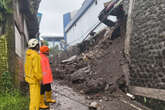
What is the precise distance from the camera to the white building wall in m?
15.8

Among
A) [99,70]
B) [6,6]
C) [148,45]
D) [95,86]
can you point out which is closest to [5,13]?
[6,6]

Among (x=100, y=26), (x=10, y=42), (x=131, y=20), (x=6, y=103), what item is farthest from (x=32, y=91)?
(x=100, y=26)

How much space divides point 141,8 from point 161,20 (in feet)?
4.73

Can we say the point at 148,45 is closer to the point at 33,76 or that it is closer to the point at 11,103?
the point at 33,76

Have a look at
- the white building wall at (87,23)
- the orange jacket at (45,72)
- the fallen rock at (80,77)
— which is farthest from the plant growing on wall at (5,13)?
the white building wall at (87,23)

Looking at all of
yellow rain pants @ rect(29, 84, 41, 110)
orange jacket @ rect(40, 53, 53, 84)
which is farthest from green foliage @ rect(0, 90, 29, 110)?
orange jacket @ rect(40, 53, 53, 84)

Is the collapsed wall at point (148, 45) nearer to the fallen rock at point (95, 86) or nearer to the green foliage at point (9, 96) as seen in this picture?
the fallen rock at point (95, 86)

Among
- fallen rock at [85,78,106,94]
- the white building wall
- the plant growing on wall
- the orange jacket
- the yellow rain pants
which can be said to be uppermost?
the white building wall

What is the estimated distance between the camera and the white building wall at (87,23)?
15808 mm

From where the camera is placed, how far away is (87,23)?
18953 millimetres

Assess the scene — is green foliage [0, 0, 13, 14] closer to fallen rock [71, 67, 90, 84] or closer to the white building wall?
fallen rock [71, 67, 90, 84]

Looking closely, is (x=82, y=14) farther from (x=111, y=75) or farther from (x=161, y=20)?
(x=161, y=20)

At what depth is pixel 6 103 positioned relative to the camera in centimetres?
378

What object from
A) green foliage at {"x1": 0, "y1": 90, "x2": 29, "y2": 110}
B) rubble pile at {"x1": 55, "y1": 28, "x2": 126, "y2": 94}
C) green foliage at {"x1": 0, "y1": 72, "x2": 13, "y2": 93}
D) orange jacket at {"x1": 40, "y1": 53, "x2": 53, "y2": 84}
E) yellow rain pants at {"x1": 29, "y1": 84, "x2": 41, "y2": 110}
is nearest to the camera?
yellow rain pants at {"x1": 29, "y1": 84, "x2": 41, "y2": 110}
